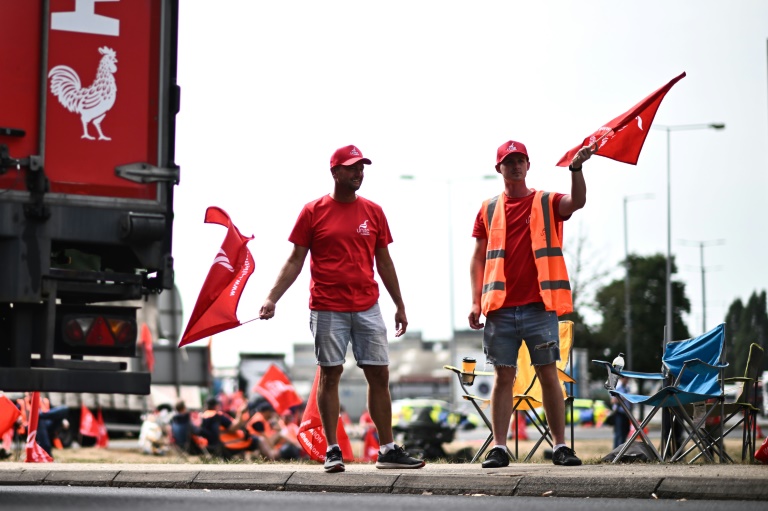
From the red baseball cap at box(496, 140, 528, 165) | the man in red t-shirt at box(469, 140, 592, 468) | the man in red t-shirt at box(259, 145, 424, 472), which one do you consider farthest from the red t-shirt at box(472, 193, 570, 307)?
the man in red t-shirt at box(259, 145, 424, 472)

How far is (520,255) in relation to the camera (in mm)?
9781

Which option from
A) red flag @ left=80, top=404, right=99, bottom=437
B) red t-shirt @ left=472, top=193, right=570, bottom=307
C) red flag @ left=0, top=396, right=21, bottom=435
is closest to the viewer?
red t-shirt @ left=472, top=193, right=570, bottom=307

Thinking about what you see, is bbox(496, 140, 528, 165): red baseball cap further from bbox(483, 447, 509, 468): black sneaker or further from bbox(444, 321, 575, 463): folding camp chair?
bbox(444, 321, 575, 463): folding camp chair

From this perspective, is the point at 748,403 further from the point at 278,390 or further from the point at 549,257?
the point at 278,390

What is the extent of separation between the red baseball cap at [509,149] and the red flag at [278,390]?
1109 centimetres

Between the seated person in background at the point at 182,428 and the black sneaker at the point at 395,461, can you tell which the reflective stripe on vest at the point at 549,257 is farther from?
the seated person in background at the point at 182,428

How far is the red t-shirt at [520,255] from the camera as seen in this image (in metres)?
9.71

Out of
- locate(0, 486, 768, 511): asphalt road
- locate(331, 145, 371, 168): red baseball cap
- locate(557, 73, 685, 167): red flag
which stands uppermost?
locate(557, 73, 685, 167): red flag

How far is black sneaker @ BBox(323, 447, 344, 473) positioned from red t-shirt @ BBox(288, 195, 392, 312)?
98cm

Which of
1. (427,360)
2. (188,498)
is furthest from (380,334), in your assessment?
(427,360)

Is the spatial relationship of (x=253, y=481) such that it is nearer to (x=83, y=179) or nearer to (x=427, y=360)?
(x=83, y=179)

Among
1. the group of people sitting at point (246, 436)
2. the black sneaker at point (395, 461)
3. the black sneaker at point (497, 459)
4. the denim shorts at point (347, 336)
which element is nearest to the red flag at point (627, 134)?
the denim shorts at point (347, 336)

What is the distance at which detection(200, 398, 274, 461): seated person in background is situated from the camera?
22.1 m

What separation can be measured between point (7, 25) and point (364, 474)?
361 cm
